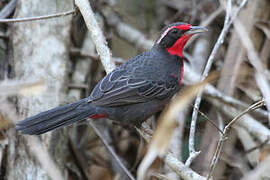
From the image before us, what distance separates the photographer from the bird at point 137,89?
162 inches

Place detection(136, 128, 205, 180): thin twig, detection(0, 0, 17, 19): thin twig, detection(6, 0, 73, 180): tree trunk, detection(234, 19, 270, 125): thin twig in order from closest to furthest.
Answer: detection(234, 19, 270, 125): thin twig
detection(136, 128, 205, 180): thin twig
detection(6, 0, 73, 180): tree trunk
detection(0, 0, 17, 19): thin twig

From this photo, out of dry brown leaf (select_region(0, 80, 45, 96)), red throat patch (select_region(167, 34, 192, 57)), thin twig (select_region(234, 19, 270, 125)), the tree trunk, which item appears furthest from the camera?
red throat patch (select_region(167, 34, 192, 57))

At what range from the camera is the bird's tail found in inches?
146

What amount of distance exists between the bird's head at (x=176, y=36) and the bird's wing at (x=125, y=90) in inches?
19.3

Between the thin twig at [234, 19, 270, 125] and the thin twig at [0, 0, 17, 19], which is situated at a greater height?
the thin twig at [0, 0, 17, 19]

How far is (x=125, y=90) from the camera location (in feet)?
14.0

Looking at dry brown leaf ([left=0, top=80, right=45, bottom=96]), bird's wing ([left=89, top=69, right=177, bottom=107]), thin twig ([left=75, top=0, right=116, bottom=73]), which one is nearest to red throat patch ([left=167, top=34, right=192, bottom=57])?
bird's wing ([left=89, top=69, right=177, bottom=107])

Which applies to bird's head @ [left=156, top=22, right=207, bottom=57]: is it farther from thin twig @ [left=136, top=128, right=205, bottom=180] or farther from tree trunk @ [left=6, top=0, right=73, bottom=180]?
thin twig @ [left=136, top=128, right=205, bottom=180]

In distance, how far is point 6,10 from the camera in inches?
187

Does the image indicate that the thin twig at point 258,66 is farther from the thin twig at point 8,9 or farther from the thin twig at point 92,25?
the thin twig at point 8,9

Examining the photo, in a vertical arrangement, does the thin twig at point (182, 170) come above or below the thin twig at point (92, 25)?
below

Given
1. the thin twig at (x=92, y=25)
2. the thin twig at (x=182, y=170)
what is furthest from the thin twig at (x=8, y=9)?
the thin twig at (x=182, y=170)

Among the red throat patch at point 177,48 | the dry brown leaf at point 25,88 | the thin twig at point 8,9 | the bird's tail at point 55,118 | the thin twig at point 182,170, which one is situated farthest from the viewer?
the thin twig at point 8,9

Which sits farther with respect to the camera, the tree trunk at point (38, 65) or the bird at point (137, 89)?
the bird at point (137, 89)
